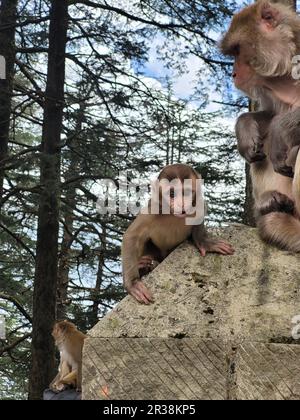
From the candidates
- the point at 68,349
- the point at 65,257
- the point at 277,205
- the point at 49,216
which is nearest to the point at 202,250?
the point at 277,205

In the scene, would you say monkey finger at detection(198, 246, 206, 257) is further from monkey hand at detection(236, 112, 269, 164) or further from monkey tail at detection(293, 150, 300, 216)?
monkey hand at detection(236, 112, 269, 164)

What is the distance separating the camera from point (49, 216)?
9500 mm

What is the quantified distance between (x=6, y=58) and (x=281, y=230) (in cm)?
860

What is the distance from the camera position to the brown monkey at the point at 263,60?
10.5ft

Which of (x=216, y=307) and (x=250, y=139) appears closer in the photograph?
(x=216, y=307)

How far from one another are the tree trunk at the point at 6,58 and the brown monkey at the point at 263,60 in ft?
22.5

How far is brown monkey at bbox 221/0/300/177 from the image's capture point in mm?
3201

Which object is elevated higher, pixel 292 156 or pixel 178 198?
pixel 292 156

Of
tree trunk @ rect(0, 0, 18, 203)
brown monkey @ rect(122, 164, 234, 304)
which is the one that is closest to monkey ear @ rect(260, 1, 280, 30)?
brown monkey @ rect(122, 164, 234, 304)

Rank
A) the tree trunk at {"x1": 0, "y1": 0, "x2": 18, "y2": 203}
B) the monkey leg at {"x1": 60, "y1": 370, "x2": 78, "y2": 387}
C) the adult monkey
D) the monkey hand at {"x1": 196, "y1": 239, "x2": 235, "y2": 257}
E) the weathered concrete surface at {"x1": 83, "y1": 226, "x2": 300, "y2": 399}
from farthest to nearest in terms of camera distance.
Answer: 1. the tree trunk at {"x1": 0, "y1": 0, "x2": 18, "y2": 203}
2. the monkey leg at {"x1": 60, "y1": 370, "x2": 78, "y2": 387}
3. the adult monkey
4. the monkey hand at {"x1": 196, "y1": 239, "x2": 235, "y2": 257}
5. the weathered concrete surface at {"x1": 83, "y1": 226, "x2": 300, "y2": 399}

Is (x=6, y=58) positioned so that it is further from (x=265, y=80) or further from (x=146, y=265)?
(x=146, y=265)

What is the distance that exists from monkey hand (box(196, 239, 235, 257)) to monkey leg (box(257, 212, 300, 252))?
187 millimetres

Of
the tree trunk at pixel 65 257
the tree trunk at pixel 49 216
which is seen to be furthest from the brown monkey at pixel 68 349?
the tree trunk at pixel 65 257

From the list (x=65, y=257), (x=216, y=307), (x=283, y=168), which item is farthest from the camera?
(x=65, y=257)
